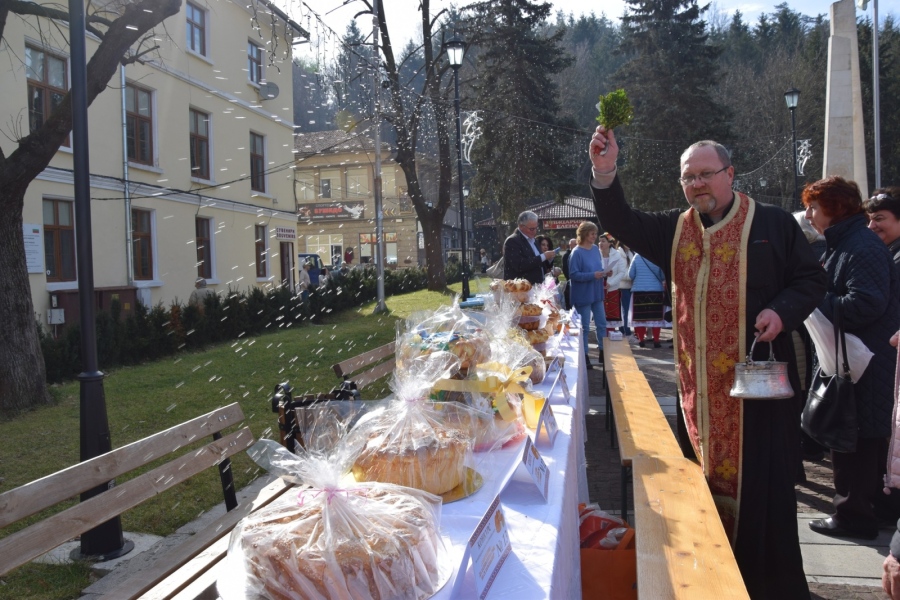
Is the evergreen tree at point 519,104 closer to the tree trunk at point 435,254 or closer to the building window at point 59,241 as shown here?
the tree trunk at point 435,254

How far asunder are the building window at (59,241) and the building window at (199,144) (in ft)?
15.6

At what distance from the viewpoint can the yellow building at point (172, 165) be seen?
1335cm

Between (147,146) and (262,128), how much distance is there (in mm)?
5777

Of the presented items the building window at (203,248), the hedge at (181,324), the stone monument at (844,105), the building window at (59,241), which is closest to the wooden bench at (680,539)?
→ the hedge at (181,324)

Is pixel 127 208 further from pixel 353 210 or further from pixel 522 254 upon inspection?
pixel 353 210

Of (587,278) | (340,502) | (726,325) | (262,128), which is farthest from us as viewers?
(262,128)

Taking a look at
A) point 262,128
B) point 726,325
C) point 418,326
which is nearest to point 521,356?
point 418,326

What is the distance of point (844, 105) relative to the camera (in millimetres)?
13312

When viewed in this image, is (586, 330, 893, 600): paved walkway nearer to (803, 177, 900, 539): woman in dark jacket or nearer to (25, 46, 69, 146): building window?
(803, 177, 900, 539): woman in dark jacket

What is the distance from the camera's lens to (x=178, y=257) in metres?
18.0

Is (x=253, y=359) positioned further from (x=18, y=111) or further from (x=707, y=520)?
(x=707, y=520)

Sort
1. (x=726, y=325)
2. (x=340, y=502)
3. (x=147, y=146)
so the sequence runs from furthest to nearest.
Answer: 1. (x=147, y=146)
2. (x=726, y=325)
3. (x=340, y=502)

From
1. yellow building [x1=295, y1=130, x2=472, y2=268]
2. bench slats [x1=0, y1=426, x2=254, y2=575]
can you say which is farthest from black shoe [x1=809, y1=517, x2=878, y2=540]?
yellow building [x1=295, y1=130, x2=472, y2=268]

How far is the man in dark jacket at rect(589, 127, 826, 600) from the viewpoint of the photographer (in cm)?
292
